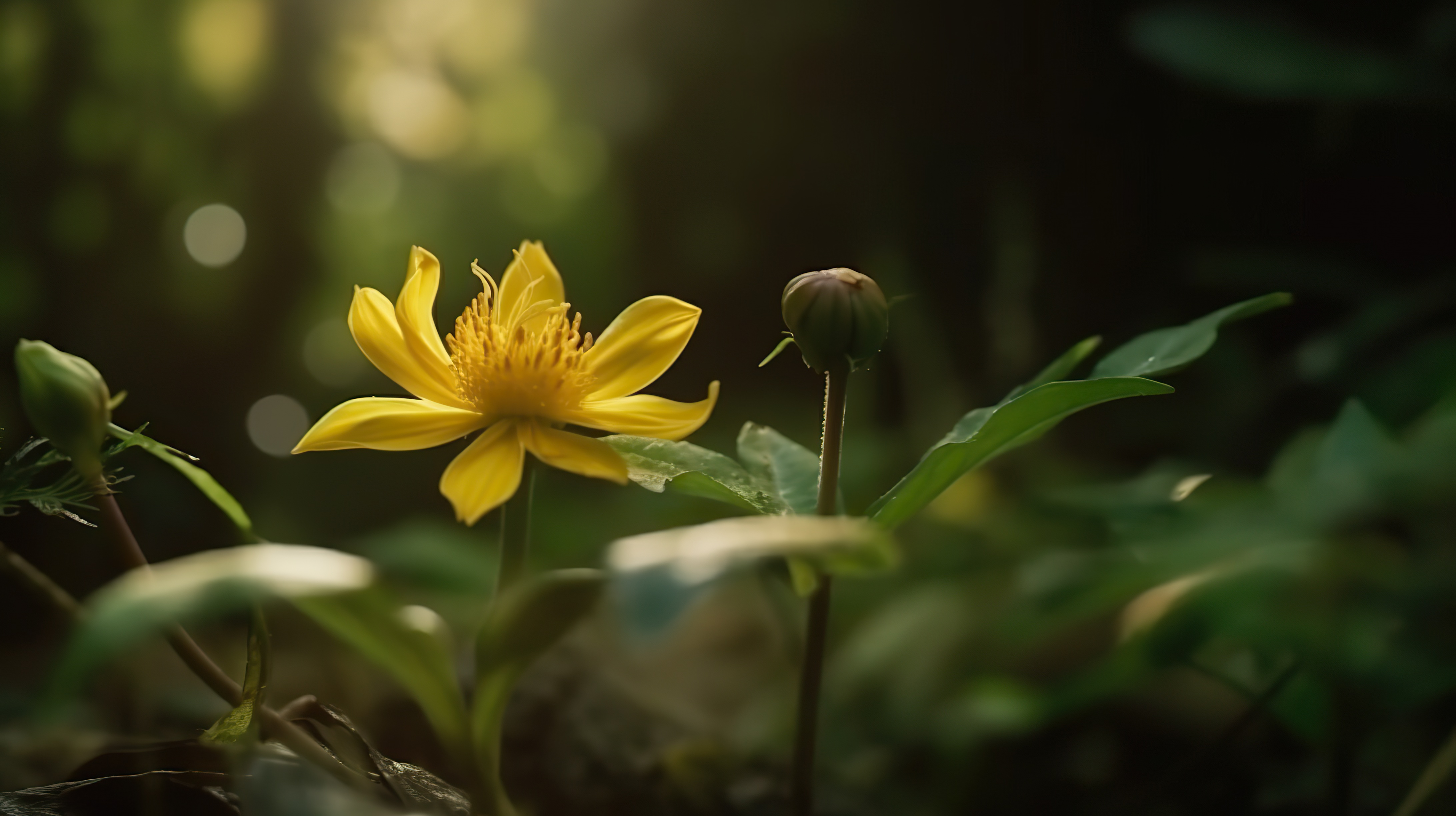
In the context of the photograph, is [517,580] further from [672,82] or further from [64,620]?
[672,82]

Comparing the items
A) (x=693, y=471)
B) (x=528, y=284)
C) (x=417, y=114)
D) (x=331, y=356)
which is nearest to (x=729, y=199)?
(x=417, y=114)

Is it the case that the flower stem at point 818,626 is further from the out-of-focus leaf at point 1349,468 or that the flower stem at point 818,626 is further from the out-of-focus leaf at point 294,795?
the out-of-focus leaf at point 1349,468

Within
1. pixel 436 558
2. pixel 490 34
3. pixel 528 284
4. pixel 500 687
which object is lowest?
pixel 436 558

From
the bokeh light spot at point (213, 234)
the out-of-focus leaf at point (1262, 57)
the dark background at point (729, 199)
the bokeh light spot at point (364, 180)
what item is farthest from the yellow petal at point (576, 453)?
the bokeh light spot at point (364, 180)

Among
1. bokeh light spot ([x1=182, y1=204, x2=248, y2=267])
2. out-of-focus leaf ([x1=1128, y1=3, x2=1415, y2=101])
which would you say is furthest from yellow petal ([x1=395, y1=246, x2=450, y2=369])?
bokeh light spot ([x1=182, y1=204, x2=248, y2=267])

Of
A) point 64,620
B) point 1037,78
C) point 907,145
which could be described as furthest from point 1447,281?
point 64,620

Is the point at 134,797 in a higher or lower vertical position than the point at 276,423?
higher

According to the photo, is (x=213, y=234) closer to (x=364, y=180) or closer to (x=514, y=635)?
(x=364, y=180)
